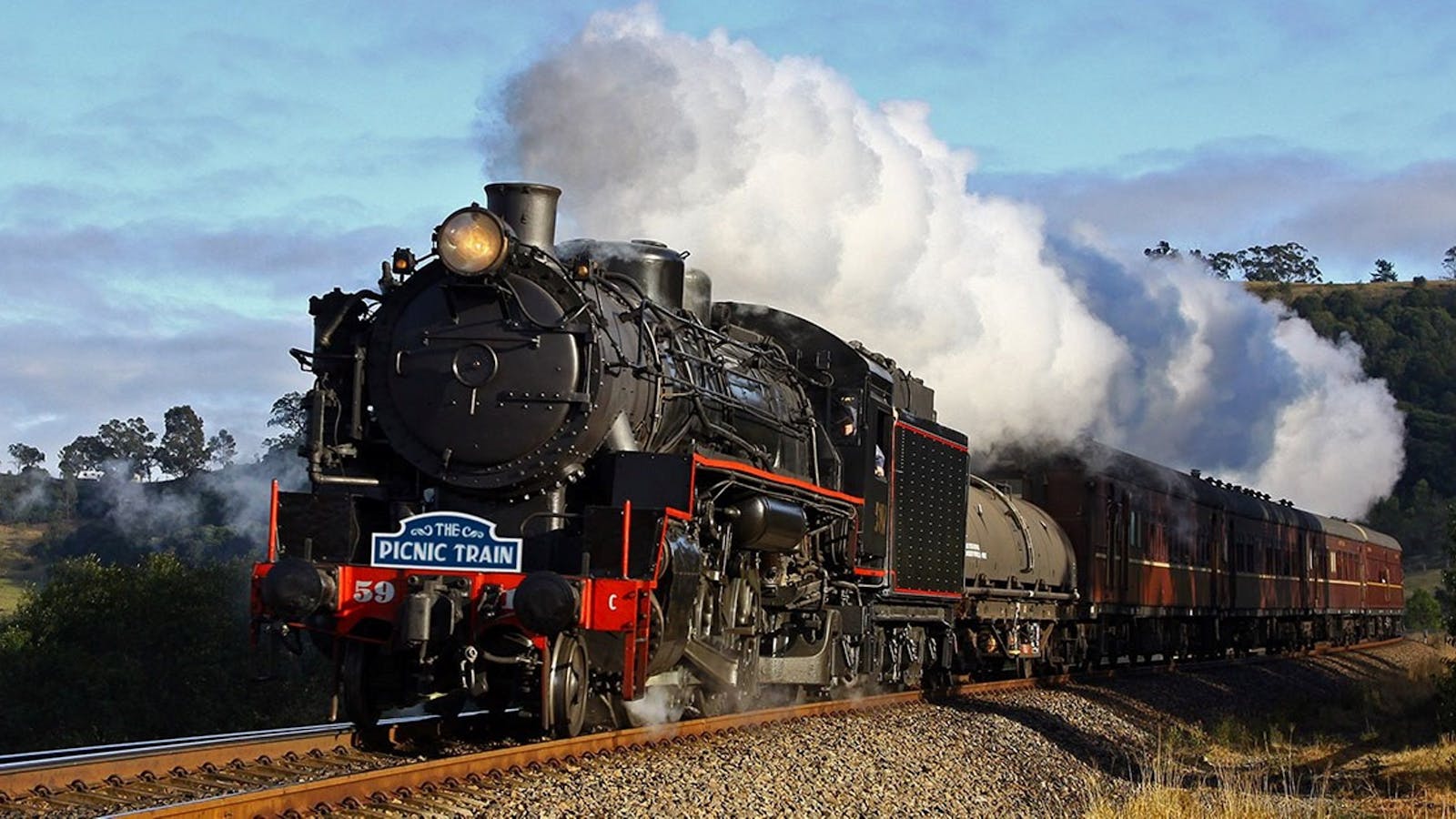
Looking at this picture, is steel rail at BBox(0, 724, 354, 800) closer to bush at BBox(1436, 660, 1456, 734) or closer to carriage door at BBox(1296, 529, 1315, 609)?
bush at BBox(1436, 660, 1456, 734)

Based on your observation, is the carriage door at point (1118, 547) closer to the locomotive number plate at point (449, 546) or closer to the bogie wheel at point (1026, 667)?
the bogie wheel at point (1026, 667)

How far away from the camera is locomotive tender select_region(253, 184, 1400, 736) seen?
404 inches

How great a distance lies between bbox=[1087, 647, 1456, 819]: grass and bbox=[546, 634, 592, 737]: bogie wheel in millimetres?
3408

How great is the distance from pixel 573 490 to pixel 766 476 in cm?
170

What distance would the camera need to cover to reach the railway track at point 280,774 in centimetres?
810

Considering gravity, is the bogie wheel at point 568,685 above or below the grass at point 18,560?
below

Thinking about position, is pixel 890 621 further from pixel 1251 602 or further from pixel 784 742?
pixel 1251 602

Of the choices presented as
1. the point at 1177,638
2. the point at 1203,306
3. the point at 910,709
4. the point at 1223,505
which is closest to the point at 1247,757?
the point at 910,709

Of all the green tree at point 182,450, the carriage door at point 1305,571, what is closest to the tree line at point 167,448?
the green tree at point 182,450

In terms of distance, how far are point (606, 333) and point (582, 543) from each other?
153cm

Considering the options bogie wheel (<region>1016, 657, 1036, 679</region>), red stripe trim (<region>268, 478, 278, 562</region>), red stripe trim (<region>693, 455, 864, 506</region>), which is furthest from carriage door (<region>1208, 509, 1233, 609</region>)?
red stripe trim (<region>268, 478, 278, 562</region>)

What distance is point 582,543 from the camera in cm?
1036

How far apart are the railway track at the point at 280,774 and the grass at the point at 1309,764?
3.62 metres

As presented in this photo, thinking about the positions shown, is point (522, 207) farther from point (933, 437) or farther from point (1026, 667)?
point (1026, 667)
